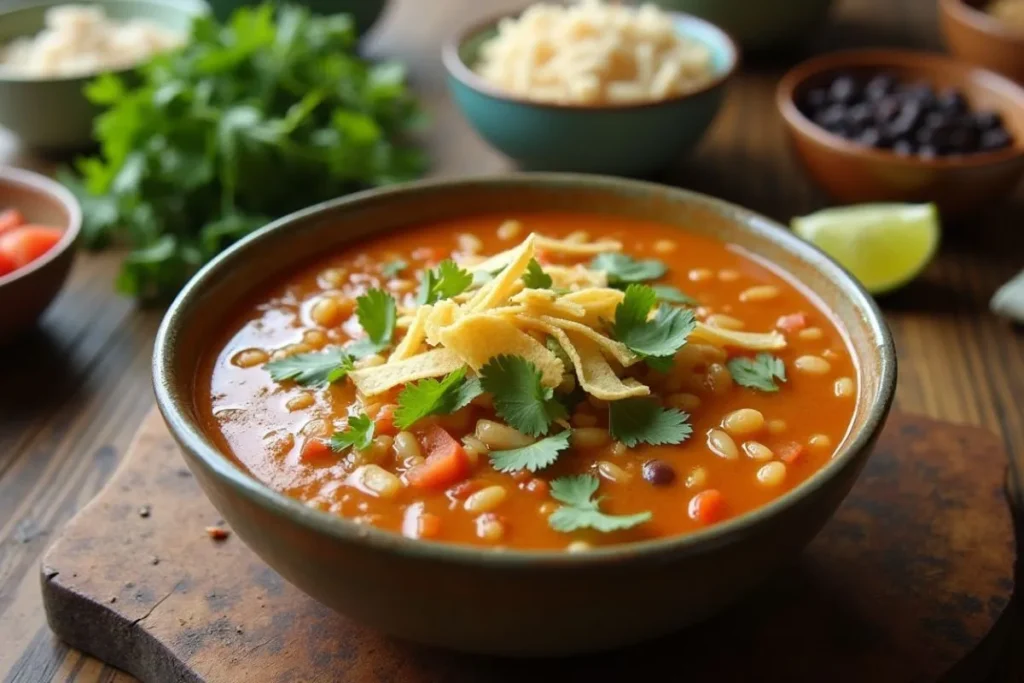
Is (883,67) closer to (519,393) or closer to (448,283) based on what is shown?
(448,283)

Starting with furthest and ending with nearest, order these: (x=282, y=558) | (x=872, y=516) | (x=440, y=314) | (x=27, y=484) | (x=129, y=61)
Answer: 1. (x=129, y=61)
2. (x=27, y=484)
3. (x=872, y=516)
4. (x=440, y=314)
5. (x=282, y=558)

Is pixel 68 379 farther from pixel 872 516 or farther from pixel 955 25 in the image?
pixel 955 25

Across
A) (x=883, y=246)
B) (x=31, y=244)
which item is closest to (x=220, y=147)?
(x=31, y=244)

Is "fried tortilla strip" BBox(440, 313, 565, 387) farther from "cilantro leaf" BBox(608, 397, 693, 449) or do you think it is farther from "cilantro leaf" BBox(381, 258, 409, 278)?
"cilantro leaf" BBox(381, 258, 409, 278)

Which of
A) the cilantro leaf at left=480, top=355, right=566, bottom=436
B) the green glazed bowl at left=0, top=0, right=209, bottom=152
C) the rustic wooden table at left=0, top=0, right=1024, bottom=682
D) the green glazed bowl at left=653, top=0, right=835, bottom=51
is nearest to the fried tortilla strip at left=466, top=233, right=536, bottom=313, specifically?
the cilantro leaf at left=480, top=355, right=566, bottom=436

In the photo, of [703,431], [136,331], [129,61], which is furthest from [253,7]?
[703,431]
